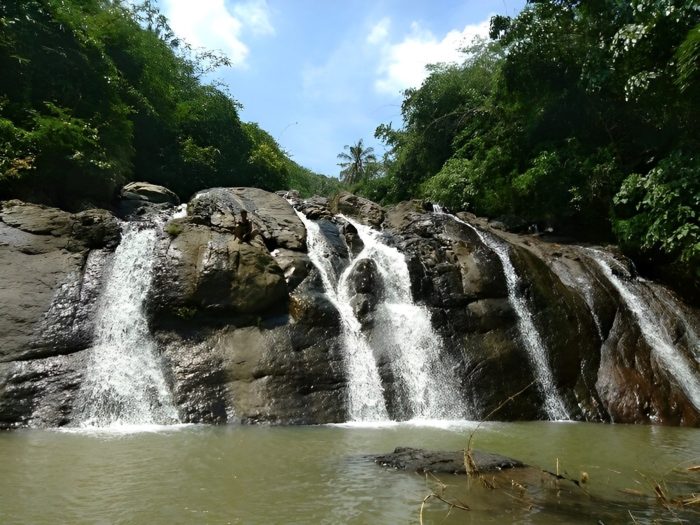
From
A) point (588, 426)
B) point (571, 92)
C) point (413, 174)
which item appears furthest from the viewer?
point (413, 174)

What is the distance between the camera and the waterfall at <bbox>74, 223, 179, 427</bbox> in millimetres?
8938

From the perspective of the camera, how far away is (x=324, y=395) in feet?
32.8

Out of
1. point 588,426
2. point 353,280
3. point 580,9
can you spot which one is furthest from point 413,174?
point 588,426

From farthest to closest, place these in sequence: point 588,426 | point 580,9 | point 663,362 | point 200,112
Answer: point 200,112, point 580,9, point 663,362, point 588,426

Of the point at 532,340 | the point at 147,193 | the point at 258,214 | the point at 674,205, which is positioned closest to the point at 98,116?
the point at 147,193

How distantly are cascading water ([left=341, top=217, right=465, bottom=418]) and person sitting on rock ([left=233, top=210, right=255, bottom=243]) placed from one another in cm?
258

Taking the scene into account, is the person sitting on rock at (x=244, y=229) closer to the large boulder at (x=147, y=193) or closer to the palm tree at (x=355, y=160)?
the large boulder at (x=147, y=193)

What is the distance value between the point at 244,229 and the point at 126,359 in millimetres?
4220

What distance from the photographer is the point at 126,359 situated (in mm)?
9914

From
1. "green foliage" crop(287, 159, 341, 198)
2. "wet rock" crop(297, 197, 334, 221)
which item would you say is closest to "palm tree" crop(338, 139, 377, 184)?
Answer: "green foliage" crop(287, 159, 341, 198)

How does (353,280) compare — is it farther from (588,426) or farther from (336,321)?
(588,426)

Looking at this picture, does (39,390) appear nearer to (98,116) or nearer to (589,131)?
(98,116)

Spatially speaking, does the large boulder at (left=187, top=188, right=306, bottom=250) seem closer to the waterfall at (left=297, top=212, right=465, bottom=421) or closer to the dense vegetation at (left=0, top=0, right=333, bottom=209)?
the waterfall at (left=297, top=212, right=465, bottom=421)

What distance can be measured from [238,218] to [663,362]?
10.4 meters
